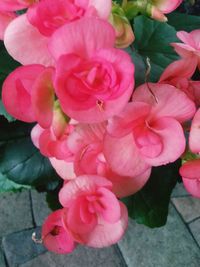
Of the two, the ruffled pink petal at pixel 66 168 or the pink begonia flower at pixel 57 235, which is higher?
the ruffled pink petal at pixel 66 168

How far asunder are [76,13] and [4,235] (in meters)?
1.01

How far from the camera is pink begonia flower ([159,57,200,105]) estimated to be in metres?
0.36

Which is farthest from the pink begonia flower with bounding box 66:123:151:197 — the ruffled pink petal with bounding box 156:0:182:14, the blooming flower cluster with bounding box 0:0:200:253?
the ruffled pink petal with bounding box 156:0:182:14

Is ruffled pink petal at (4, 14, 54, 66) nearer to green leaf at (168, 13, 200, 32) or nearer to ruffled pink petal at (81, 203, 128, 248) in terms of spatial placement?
ruffled pink petal at (81, 203, 128, 248)

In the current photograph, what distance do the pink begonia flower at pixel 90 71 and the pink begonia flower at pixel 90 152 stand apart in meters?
0.06

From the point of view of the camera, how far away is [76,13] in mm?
302

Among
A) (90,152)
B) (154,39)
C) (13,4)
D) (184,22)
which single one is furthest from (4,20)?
(184,22)

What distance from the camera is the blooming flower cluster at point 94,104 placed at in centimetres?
28

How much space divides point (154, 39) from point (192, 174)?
28cm

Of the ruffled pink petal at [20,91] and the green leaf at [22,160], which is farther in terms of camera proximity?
the green leaf at [22,160]

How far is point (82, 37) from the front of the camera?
28cm

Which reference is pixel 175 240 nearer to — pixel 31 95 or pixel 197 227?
pixel 197 227

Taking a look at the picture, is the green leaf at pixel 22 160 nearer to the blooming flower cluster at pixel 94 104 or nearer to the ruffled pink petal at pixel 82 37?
the blooming flower cluster at pixel 94 104

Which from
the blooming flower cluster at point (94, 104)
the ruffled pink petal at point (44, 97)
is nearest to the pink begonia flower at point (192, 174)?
the blooming flower cluster at point (94, 104)
